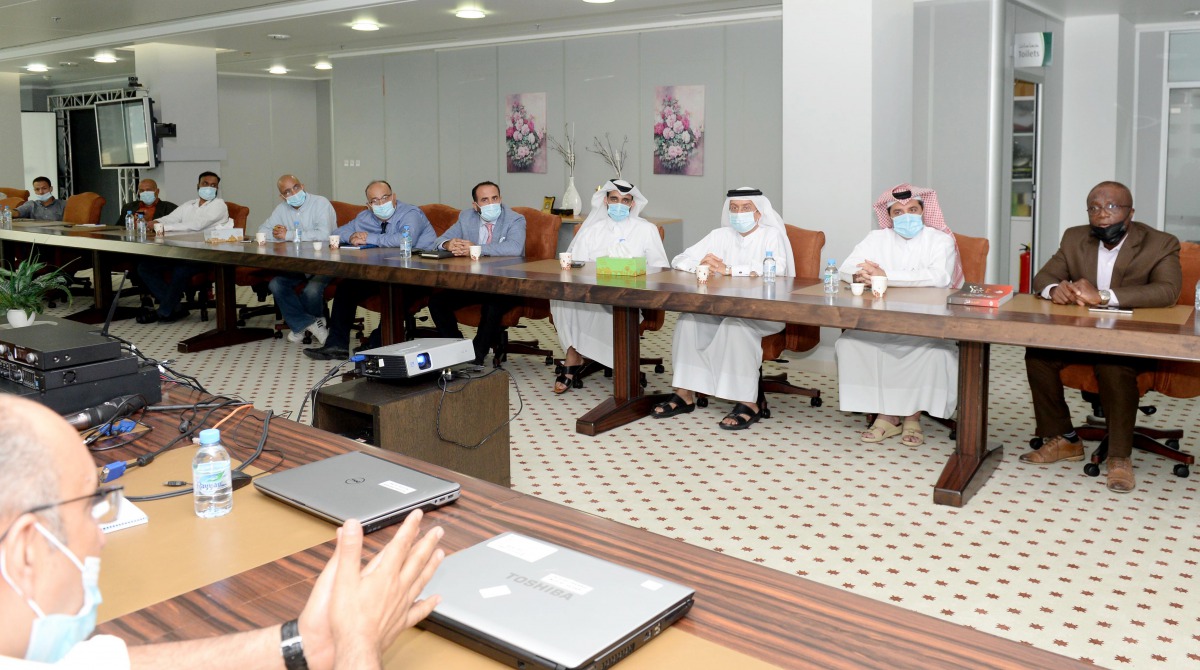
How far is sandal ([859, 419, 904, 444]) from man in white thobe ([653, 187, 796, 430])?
59cm

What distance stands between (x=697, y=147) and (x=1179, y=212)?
4226mm

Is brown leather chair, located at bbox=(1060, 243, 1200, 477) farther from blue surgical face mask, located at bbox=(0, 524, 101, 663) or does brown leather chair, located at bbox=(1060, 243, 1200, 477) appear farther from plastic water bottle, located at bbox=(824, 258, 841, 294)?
blue surgical face mask, located at bbox=(0, 524, 101, 663)

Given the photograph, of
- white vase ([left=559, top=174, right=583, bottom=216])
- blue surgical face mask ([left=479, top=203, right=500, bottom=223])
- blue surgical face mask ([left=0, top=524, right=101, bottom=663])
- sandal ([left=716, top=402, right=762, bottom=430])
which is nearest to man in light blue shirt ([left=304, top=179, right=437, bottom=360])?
blue surgical face mask ([left=479, top=203, right=500, bottom=223])

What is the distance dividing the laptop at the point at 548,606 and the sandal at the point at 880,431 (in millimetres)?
3498

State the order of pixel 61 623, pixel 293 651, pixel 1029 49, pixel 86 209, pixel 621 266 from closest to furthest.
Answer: pixel 61 623
pixel 293 651
pixel 621 266
pixel 1029 49
pixel 86 209

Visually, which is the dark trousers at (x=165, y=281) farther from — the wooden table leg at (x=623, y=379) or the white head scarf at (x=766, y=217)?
the white head scarf at (x=766, y=217)

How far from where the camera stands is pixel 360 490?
1768mm

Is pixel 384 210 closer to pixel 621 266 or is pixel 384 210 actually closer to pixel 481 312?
pixel 481 312

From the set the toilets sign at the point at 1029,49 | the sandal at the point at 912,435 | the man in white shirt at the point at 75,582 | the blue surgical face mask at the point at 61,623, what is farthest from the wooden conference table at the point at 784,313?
the toilets sign at the point at 1029,49

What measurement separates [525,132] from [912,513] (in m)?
7.60

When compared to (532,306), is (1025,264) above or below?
above

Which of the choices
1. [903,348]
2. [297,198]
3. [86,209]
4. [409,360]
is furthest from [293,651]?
[86,209]

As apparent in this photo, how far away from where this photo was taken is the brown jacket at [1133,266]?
12.5 feet

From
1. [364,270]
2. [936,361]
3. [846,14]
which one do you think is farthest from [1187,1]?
[364,270]
